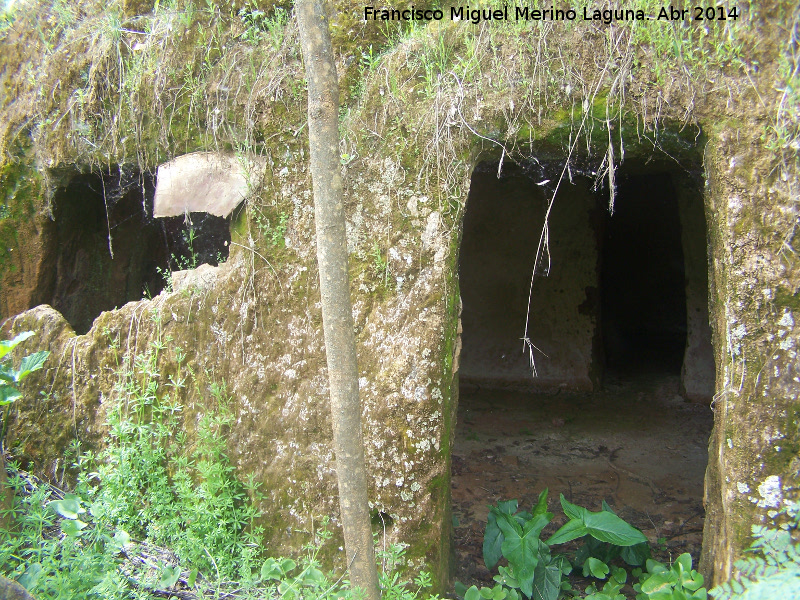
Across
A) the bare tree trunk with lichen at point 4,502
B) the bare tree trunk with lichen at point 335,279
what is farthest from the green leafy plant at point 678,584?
the bare tree trunk with lichen at point 4,502

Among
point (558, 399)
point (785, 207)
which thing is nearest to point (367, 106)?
point (785, 207)

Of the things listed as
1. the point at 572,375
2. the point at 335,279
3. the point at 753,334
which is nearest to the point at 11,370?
the point at 335,279

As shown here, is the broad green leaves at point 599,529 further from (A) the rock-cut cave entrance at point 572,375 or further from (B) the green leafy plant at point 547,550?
(A) the rock-cut cave entrance at point 572,375

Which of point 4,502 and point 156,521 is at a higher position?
point 4,502

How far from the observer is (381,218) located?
2.82 meters

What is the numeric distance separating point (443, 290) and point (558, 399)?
365cm

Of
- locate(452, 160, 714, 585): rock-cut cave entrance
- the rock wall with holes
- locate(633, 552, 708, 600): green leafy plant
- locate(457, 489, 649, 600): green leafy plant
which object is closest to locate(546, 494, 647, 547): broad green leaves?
locate(457, 489, 649, 600): green leafy plant

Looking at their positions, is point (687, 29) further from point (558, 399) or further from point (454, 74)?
point (558, 399)

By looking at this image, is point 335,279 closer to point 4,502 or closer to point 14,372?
point 14,372

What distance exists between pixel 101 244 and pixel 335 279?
101 inches

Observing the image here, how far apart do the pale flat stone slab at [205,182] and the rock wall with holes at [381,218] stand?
0.06 metres

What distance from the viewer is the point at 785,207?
2361mm

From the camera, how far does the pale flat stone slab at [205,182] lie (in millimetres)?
3012

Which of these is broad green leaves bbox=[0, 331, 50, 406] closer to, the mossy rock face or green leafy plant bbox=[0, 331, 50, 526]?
green leafy plant bbox=[0, 331, 50, 526]
